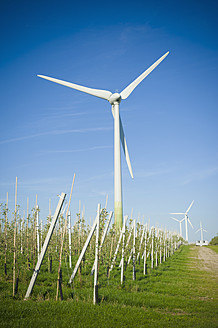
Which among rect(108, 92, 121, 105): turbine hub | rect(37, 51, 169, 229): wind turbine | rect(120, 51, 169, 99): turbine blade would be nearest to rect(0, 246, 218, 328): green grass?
rect(37, 51, 169, 229): wind turbine

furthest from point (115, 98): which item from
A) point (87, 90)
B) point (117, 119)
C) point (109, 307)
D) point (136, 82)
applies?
point (109, 307)

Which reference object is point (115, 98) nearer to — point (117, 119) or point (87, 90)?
point (117, 119)

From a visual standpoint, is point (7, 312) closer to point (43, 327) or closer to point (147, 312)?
point (43, 327)

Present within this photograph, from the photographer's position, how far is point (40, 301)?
11.0 metres

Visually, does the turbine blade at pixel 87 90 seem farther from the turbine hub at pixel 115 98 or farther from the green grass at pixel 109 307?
the green grass at pixel 109 307

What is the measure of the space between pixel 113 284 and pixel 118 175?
64.5 feet

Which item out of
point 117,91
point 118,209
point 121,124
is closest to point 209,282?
point 118,209

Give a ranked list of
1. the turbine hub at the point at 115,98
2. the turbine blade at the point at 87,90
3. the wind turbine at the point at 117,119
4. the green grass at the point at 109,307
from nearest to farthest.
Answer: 1. the green grass at the point at 109,307
2. the wind turbine at the point at 117,119
3. the turbine blade at the point at 87,90
4. the turbine hub at the point at 115,98

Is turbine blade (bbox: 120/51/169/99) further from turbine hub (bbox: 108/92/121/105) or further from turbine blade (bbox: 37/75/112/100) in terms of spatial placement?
turbine blade (bbox: 37/75/112/100)

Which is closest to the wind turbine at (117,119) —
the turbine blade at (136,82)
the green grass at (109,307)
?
the turbine blade at (136,82)

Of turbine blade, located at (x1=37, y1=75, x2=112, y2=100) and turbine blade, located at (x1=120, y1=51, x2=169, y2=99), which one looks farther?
turbine blade, located at (x1=120, y1=51, x2=169, y2=99)

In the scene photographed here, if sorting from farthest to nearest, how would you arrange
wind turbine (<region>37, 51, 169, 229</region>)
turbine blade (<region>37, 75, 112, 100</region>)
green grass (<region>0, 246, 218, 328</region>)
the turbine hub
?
the turbine hub
turbine blade (<region>37, 75, 112, 100</region>)
wind turbine (<region>37, 51, 169, 229</region>)
green grass (<region>0, 246, 218, 328</region>)

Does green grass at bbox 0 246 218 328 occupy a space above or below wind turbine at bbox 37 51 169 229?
below

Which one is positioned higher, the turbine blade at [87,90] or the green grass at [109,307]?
the turbine blade at [87,90]
